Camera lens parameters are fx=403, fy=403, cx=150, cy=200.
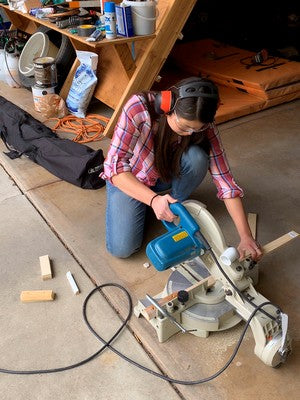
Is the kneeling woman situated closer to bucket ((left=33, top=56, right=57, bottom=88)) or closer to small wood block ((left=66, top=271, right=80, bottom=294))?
small wood block ((left=66, top=271, right=80, bottom=294))

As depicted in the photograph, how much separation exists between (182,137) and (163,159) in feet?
0.46

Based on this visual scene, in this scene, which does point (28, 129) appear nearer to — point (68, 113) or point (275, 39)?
point (68, 113)

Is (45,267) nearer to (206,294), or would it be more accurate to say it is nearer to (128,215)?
(128,215)

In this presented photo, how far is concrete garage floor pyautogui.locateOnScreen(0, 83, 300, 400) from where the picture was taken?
1.41m

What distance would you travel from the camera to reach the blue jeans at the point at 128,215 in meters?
1.87

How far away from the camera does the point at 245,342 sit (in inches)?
60.4

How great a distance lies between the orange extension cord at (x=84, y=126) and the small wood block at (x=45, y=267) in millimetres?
1240

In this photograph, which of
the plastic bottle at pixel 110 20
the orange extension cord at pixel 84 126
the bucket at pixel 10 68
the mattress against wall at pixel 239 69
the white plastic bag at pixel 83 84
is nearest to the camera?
the plastic bottle at pixel 110 20

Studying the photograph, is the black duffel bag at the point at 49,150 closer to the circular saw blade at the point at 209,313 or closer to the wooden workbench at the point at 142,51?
the wooden workbench at the point at 142,51

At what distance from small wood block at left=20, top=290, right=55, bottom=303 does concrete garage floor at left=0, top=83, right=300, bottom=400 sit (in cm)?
4

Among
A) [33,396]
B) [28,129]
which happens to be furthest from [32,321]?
[28,129]

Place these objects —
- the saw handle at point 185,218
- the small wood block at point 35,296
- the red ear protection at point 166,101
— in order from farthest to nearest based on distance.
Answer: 1. the small wood block at point 35,296
2. the red ear protection at point 166,101
3. the saw handle at point 185,218

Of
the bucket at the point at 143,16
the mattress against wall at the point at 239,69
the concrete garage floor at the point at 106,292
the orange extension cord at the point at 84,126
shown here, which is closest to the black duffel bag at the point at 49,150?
the concrete garage floor at the point at 106,292

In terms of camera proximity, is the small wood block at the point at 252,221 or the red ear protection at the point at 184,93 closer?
the red ear protection at the point at 184,93
